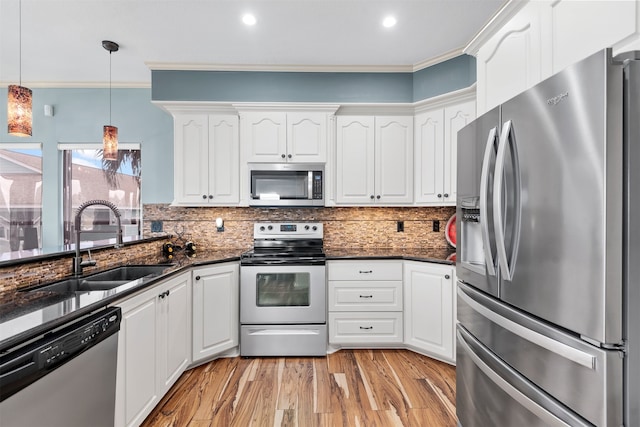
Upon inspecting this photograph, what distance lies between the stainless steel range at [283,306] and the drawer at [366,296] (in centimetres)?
12

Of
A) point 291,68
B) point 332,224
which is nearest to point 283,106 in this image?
point 291,68

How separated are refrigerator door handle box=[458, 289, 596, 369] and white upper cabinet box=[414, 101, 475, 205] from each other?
1.72 meters

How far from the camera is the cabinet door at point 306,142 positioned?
9.84 ft

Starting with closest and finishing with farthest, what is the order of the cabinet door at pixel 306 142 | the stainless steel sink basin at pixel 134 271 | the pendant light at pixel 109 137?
the stainless steel sink basin at pixel 134 271 → the pendant light at pixel 109 137 → the cabinet door at pixel 306 142

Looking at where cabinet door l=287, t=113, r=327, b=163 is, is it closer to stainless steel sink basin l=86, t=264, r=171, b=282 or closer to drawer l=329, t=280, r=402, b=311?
drawer l=329, t=280, r=402, b=311

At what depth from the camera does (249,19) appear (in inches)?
90.4

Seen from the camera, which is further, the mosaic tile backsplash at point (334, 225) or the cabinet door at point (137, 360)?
the mosaic tile backsplash at point (334, 225)

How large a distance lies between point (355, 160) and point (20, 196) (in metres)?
3.79

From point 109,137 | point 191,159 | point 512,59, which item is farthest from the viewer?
point 191,159

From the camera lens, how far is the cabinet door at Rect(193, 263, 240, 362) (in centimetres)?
248

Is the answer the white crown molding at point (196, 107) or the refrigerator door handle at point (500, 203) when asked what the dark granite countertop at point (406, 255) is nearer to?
the refrigerator door handle at point (500, 203)

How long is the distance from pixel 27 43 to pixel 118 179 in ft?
4.65

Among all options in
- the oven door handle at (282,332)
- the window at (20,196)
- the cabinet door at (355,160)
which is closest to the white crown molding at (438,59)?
the cabinet door at (355,160)

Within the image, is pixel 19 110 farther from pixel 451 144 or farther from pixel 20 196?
pixel 451 144
